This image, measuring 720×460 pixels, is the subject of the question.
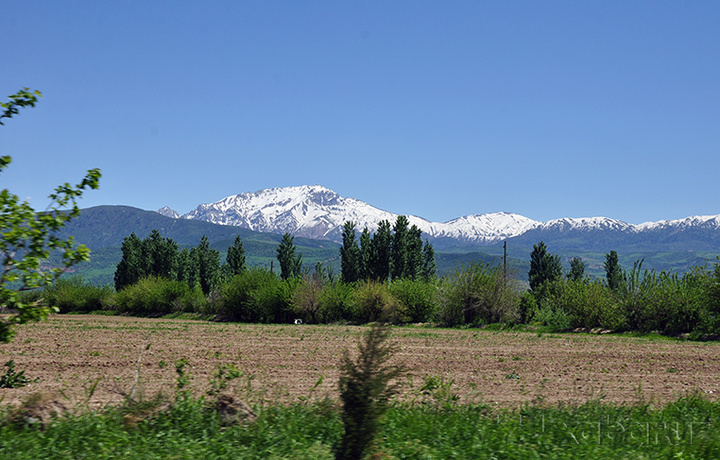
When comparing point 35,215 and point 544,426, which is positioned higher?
point 35,215

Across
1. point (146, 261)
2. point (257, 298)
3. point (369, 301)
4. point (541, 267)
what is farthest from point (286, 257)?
point (541, 267)

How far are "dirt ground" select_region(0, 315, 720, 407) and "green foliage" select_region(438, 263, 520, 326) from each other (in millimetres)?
13305

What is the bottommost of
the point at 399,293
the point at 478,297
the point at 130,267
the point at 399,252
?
the point at 478,297

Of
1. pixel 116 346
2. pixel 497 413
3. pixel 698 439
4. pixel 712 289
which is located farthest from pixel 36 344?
pixel 712 289

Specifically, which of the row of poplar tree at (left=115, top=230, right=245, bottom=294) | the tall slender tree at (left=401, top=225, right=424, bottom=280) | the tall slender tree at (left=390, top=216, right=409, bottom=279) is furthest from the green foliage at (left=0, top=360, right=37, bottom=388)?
the row of poplar tree at (left=115, top=230, right=245, bottom=294)

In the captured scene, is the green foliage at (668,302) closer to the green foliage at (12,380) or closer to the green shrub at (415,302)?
the green shrub at (415,302)

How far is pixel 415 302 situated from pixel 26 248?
43.1m

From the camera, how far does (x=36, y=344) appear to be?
86.6ft

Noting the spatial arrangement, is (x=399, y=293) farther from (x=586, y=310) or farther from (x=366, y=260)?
(x=586, y=310)

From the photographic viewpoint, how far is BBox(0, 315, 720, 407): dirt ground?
13.6 meters

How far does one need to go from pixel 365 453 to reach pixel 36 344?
83.2 ft

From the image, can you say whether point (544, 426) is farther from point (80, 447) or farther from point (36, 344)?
point (36, 344)

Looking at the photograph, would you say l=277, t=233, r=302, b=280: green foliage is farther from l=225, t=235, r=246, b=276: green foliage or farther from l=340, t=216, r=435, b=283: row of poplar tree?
l=340, t=216, r=435, b=283: row of poplar tree

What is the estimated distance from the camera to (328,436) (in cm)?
802
